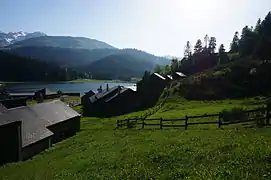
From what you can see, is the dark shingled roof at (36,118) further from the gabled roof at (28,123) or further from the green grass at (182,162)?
the green grass at (182,162)

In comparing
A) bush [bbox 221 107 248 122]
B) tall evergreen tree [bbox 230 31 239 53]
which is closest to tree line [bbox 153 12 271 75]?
tall evergreen tree [bbox 230 31 239 53]

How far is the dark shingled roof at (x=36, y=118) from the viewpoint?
97.7ft

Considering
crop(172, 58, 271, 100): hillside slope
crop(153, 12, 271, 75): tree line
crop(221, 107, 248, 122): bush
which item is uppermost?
crop(153, 12, 271, 75): tree line

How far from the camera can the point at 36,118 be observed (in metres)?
35.6

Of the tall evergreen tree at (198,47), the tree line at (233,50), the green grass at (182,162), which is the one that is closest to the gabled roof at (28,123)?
the green grass at (182,162)

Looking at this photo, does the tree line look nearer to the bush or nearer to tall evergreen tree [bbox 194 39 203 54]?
tall evergreen tree [bbox 194 39 203 54]

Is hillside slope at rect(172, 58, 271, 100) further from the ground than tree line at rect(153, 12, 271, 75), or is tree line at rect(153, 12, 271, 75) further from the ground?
tree line at rect(153, 12, 271, 75)

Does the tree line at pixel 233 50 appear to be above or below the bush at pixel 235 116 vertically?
above

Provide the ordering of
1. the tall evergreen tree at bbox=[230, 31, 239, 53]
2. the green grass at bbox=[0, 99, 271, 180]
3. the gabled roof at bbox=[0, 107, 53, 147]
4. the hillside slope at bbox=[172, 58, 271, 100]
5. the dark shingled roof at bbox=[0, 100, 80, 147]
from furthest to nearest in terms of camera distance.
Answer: the tall evergreen tree at bbox=[230, 31, 239, 53] < the hillside slope at bbox=[172, 58, 271, 100] < the dark shingled roof at bbox=[0, 100, 80, 147] < the gabled roof at bbox=[0, 107, 53, 147] < the green grass at bbox=[0, 99, 271, 180]

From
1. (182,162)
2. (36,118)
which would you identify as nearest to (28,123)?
(36,118)

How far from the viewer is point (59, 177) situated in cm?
1609

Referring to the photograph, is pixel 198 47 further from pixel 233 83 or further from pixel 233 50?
pixel 233 83

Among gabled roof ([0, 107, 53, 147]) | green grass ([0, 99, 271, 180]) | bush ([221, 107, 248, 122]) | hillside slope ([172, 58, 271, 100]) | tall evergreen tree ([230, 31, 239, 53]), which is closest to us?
green grass ([0, 99, 271, 180])

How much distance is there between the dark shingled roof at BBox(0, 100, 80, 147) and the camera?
29.8m
